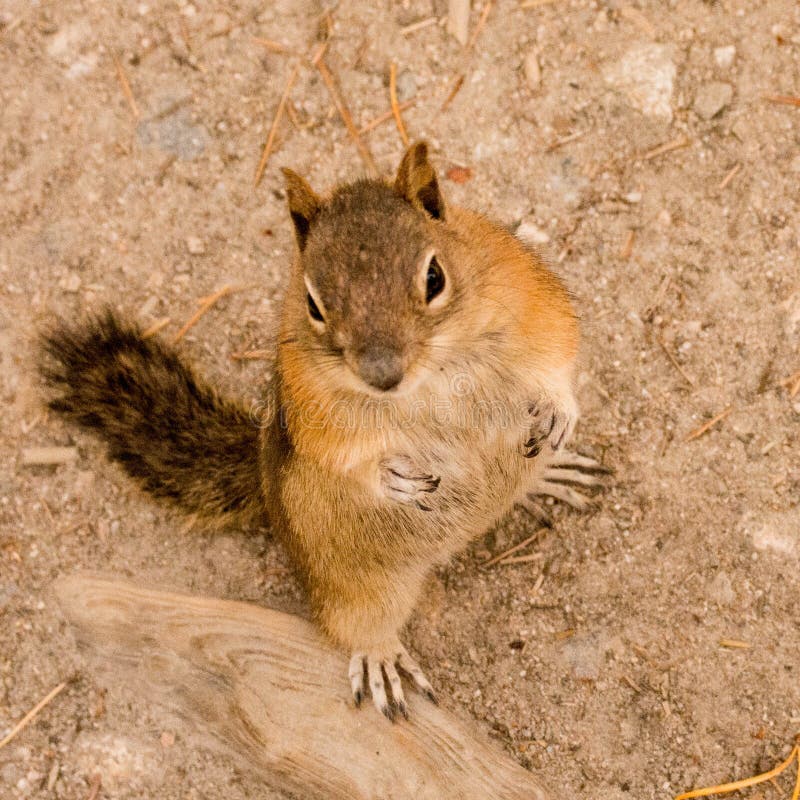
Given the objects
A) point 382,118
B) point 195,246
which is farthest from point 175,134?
point 382,118

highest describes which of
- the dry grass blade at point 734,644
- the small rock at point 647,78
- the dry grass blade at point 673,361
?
the small rock at point 647,78

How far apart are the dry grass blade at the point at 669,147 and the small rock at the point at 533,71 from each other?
40cm

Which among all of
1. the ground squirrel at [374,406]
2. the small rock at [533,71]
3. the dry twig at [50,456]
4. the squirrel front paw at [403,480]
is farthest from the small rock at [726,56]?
the dry twig at [50,456]

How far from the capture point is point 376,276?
177cm

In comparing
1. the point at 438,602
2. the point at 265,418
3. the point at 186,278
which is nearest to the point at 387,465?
the point at 265,418

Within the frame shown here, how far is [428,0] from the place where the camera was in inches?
115

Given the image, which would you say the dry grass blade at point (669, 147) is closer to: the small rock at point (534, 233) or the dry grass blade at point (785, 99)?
the dry grass blade at point (785, 99)

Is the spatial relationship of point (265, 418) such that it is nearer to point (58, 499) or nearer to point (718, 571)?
point (58, 499)

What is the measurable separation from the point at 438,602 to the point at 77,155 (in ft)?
5.81

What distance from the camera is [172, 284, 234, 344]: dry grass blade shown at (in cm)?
287

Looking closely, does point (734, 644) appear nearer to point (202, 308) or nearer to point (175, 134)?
point (202, 308)

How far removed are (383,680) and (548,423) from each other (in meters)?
0.86

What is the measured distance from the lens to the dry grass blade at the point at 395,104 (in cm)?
290

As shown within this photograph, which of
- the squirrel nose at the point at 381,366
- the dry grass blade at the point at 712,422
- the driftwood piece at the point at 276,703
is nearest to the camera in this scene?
the squirrel nose at the point at 381,366
